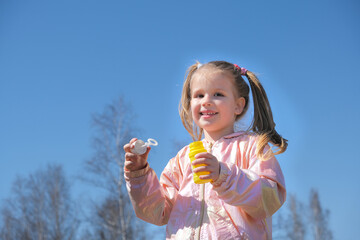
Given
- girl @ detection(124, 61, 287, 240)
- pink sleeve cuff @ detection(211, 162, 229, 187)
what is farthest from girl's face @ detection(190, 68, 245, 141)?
pink sleeve cuff @ detection(211, 162, 229, 187)

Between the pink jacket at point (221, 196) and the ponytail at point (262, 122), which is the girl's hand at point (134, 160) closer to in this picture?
the pink jacket at point (221, 196)

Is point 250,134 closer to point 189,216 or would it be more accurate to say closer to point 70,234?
point 189,216

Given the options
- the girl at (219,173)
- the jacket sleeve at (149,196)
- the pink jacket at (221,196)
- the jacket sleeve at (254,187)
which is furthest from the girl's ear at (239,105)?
the jacket sleeve at (149,196)

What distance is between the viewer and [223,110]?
279cm

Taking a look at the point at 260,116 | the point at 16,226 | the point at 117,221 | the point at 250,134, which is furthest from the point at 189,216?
the point at 16,226

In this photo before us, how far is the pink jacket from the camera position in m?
2.29

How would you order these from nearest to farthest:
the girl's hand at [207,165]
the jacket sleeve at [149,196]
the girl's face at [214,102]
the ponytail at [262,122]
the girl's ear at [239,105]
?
1. the girl's hand at [207,165]
2. the ponytail at [262,122]
3. the jacket sleeve at [149,196]
4. the girl's face at [214,102]
5. the girl's ear at [239,105]

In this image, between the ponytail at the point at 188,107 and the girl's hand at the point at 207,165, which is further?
the ponytail at the point at 188,107

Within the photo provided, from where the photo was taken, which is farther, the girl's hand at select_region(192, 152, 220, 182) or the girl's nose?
the girl's nose

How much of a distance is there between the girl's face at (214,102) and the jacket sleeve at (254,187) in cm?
48

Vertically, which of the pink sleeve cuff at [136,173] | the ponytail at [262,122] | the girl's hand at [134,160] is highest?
the ponytail at [262,122]

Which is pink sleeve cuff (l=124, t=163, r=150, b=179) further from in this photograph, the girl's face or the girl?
the girl's face

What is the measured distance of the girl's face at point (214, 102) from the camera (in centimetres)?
279

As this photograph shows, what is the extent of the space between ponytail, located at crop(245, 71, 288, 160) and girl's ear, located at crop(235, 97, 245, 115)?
95 millimetres
